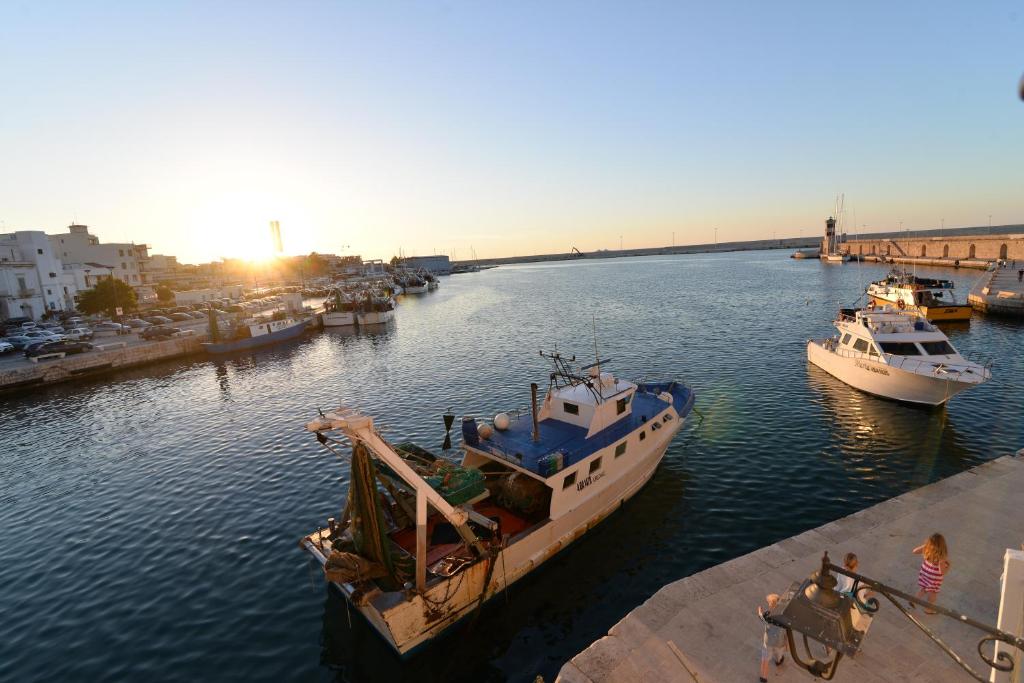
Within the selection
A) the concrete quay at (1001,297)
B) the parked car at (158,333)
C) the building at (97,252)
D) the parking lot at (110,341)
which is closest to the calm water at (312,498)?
the concrete quay at (1001,297)

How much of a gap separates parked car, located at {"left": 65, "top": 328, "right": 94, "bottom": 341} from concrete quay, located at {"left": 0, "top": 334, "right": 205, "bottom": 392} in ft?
4.03

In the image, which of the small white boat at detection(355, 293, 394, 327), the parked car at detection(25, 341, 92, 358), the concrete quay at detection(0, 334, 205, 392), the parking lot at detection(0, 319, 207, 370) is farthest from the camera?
the small white boat at detection(355, 293, 394, 327)

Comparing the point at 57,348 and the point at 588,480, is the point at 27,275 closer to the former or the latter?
the point at 57,348

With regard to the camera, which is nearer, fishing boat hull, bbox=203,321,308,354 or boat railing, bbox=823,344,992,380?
boat railing, bbox=823,344,992,380

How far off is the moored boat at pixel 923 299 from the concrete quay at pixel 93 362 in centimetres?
7754

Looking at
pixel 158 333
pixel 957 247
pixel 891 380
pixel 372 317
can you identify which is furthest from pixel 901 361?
pixel 957 247

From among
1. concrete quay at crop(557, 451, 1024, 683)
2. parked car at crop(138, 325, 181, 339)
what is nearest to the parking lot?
parked car at crop(138, 325, 181, 339)

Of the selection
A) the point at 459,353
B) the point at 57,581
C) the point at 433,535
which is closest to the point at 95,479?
the point at 57,581

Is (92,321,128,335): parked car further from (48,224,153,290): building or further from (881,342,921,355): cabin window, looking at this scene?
(881,342,921,355): cabin window

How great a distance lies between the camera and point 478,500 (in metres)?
15.9

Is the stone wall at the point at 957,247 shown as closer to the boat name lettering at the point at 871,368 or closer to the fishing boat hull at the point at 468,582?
the boat name lettering at the point at 871,368

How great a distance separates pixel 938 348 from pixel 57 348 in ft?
254

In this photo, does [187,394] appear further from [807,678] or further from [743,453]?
[807,678]

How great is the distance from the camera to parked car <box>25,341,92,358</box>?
162ft
